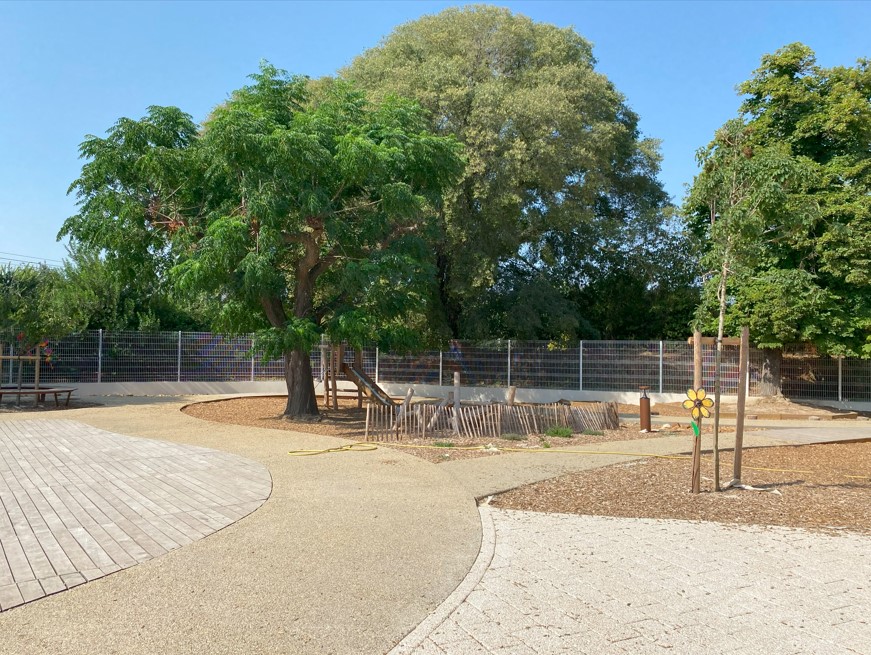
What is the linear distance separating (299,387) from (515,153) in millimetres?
10022

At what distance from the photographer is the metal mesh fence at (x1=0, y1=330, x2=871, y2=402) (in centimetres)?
2150

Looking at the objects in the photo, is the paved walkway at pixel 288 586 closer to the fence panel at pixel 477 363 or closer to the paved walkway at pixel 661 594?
the paved walkway at pixel 661 594

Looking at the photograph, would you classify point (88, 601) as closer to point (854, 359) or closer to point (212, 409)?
point (212, 409)

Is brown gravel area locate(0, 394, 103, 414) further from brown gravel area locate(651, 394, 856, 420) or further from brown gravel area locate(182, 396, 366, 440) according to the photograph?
brown gravel area locate(651, 394, 856, 420)

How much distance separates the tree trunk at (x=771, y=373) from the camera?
70.4ft

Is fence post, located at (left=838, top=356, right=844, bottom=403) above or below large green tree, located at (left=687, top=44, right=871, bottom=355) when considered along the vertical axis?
below

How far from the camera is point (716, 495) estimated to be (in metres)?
8.19

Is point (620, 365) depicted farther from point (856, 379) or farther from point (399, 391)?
point (399, 391)

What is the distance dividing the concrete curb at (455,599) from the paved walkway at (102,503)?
247cm

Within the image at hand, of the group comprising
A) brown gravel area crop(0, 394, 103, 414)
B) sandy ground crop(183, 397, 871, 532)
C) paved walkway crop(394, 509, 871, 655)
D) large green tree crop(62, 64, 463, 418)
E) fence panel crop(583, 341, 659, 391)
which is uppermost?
large green tree crop(62, 64, 463, 418)

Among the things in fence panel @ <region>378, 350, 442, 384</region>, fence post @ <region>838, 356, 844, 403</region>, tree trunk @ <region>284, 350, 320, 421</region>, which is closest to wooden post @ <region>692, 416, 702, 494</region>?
tree trunk @ <region>284, 350, 320, 421</region>

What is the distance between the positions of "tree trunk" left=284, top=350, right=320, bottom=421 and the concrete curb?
36.2 feet

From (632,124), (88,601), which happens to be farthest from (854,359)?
(88,601)

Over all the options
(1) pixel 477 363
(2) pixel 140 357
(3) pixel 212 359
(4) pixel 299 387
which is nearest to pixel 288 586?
(4) pixel 299 387
